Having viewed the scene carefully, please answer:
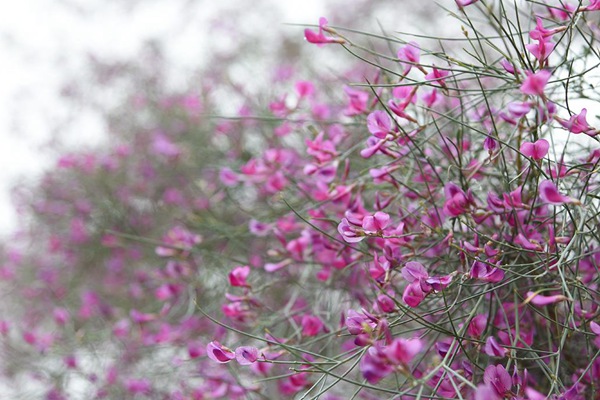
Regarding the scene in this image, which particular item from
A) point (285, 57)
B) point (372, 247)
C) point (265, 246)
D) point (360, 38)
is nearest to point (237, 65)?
point (285, 57)

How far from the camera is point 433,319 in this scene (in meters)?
1.29

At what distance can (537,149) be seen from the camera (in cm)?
87

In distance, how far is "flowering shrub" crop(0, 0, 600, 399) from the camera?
91 centimetres

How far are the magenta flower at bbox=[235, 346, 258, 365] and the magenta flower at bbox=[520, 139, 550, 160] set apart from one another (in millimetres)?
486

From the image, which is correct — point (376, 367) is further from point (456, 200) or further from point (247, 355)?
point (456, 200)

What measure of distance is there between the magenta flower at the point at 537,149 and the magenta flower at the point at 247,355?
49 centimetres

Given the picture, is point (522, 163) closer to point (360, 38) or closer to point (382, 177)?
point (382, 177)

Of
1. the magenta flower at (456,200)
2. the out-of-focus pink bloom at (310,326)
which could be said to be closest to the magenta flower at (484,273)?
the magenta flower at (456,200)

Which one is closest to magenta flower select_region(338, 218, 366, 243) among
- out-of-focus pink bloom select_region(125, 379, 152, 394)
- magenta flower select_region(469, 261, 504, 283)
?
magenta flower select_region(469, 261, 504, 283)

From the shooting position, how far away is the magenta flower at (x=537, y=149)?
2.81 feet

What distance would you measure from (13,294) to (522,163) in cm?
299

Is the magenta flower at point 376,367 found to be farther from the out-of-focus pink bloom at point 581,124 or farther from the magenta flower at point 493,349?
the out-of-focus pink bloom at point 581,124

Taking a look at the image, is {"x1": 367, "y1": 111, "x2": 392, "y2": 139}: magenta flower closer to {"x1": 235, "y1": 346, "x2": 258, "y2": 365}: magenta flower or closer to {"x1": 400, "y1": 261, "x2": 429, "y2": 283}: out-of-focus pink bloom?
{"x1": 400, "y1": 261, "x2": 429, "y2": 283}: out-of-focus pink bloom

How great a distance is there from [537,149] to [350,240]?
11.7 inches
